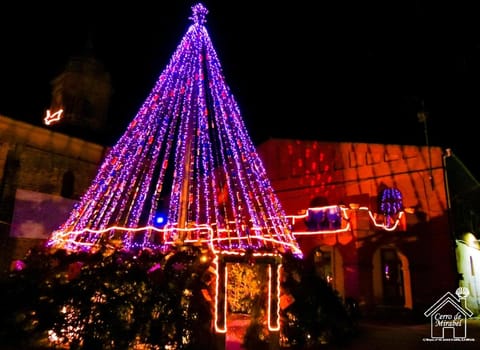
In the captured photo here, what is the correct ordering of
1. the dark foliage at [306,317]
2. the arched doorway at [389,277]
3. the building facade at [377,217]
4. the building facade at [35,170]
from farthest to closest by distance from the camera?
the arched doorway at [389,277] → the building facade at [35,170] → the building facade at [377,217] → the dark foliage at [306,317]

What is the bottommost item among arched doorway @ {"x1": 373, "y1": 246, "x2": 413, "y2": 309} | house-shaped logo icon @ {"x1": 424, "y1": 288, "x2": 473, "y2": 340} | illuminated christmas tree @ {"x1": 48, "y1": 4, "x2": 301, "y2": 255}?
house-shaped logo icon @ {"x1": 424, "y1": 288, "x2": 473, "y2": 340}

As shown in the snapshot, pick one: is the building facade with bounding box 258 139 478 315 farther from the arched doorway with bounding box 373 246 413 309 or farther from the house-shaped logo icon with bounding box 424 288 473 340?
the house-shaped logo icon with bounding box 424 288 473 340

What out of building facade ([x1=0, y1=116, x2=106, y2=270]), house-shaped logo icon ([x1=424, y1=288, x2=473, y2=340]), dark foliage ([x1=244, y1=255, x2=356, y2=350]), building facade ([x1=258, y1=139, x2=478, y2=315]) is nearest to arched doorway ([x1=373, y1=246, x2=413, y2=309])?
building facade ([x1=258, y1=139, x2=478, y2=315])

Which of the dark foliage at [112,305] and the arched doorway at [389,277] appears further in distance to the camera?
the arched doorway at [389,277]

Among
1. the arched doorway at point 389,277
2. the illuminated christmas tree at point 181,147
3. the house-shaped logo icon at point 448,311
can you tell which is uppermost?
the illuminated christmas tree at point 181,147

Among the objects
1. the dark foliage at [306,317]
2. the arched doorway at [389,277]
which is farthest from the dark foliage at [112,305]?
the arched doorway at [389,277]

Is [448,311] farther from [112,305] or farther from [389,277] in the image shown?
[112,305]

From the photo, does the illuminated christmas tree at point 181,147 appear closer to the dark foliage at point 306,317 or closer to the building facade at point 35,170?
the dark foliage at point 306,317

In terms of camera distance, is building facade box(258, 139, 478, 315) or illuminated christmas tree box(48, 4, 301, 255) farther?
building facade box(258, 139, 478, 315)

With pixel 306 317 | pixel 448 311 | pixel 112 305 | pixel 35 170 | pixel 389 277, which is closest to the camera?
pixel 112 305

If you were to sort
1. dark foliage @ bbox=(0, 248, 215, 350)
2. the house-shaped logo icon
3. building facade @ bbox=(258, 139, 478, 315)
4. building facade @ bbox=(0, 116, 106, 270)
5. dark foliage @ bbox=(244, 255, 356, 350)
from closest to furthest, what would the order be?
dark foliage @ bbox=(0, 248, 215, 350) < dark foliage @ bbox=(244, 255, 356, 350) < the house-shaped logo icon < building facade @ bbox=(258, 139, 478, 315) < building facade @ bbox=(0, 116, 106, 270)

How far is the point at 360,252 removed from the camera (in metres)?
17.5

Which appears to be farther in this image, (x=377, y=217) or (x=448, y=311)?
(x=377, y=217)

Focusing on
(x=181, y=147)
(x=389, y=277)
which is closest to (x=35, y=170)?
(x=181, y=147)
